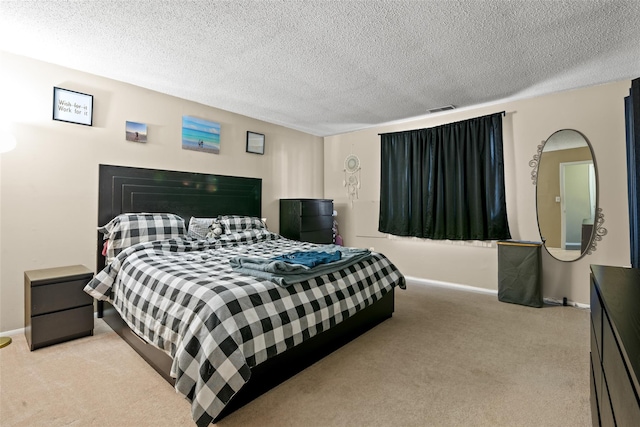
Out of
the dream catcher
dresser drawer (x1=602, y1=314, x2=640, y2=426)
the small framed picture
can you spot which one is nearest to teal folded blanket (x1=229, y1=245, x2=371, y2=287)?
dresser drawer (x1=602, y1=314, x2=640, y2=426)

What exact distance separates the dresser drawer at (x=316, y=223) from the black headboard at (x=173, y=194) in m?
0.68

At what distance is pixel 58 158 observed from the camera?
2803 millimetres

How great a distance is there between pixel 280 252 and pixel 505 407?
2022 millimetres

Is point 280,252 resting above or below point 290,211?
below

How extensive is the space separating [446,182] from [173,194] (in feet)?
11.5

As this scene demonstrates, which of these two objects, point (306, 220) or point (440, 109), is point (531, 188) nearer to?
point (440, 109)

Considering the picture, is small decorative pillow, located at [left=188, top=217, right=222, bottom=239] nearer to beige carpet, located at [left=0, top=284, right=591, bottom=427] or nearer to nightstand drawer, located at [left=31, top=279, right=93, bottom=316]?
nightstand drawer, located at [left=31, top=279, right=93, bottom=316]

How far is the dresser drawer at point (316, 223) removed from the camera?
454 cm

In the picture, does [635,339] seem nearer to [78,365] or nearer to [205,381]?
[205,381]

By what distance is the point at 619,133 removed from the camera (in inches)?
122

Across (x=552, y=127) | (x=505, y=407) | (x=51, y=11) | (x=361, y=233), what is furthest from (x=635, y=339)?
(x=361, y=233)

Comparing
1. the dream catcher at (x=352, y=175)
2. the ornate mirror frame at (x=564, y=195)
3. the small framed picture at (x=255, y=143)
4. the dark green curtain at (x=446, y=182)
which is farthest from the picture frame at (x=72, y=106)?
the ornate mirror frame at (x=564, y=195)

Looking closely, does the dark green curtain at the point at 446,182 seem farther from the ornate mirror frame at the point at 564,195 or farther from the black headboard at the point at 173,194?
the black headboard at the point at 173,194

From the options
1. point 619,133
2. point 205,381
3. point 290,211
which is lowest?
point 205,381
